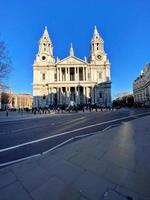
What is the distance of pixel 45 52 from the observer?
8825 cm

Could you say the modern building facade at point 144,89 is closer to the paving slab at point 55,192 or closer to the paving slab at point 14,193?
the paving slab at point 55,192

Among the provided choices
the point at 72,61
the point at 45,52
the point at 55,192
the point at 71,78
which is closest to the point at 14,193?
the point at 55,192

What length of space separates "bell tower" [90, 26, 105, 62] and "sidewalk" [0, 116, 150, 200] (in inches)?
3403

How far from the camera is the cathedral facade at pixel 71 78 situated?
80125 mm

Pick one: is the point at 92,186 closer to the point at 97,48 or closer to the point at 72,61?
the point at 72,61

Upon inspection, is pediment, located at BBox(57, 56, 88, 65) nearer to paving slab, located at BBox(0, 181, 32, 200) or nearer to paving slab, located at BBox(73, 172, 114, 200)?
paving slab, located at BBox(73, 172, 114, 200)

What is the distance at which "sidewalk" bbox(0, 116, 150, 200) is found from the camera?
3.51 m

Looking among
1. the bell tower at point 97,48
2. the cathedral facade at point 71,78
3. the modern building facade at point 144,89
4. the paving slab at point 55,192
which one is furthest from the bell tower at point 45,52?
the paving slab at point 55,192

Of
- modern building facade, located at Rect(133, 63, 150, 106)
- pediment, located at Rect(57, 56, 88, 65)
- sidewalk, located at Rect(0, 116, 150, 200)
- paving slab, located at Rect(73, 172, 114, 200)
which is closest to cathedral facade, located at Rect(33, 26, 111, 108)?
pediment, located at Rect(57, 56, 88, 65)

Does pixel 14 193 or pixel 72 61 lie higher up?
pixel 72 61

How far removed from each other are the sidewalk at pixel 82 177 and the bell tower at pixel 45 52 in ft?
277

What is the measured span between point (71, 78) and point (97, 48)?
20.5 m

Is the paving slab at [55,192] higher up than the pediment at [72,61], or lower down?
lower down

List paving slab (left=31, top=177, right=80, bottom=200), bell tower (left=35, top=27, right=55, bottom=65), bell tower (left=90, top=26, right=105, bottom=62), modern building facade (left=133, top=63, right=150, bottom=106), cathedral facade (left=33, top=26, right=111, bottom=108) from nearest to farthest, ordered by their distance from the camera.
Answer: paving slab (left=31, top=177, right=80, bottom=200)
cathedral facade (left=33, top=26, right=111, bottom=108)
bell tower (left=35, top=27, right=55, bottom=65)
bell tower (left=90, top=26, right=105, bottom=62)
modern building facade (left=133, top=63, right=150, bottom=106)
